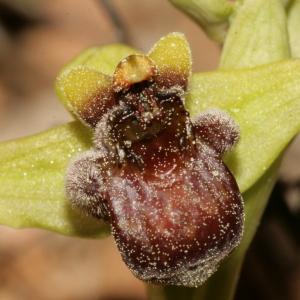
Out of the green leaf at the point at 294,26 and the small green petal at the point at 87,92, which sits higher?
the small green petal at the point at 87,92

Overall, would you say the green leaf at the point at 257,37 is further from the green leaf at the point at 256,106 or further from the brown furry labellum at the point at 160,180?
the brown furry labellum at the point at 160,180

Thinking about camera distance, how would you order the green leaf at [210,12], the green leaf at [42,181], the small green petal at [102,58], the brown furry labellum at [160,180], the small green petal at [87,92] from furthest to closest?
the green leaf at [210,12] → the small green petal at [102,58] → the green leaf at [42,181] → the small green petal at [87,92] → the brown furry labellum at [160,180]

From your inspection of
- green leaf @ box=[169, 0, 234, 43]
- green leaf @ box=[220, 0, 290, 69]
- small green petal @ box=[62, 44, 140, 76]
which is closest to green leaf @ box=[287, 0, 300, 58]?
green leaf @ box=[220, 0, 290, 69]

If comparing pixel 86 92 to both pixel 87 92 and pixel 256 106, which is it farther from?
pixel 256 106

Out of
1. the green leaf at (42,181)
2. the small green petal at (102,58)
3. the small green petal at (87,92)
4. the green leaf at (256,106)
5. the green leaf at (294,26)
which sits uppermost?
the small green petal at (87,92)

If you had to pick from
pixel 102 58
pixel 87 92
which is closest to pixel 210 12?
pixel 102 58

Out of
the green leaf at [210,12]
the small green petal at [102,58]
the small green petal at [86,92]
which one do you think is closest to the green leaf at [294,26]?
the green leaf at [210,12]
